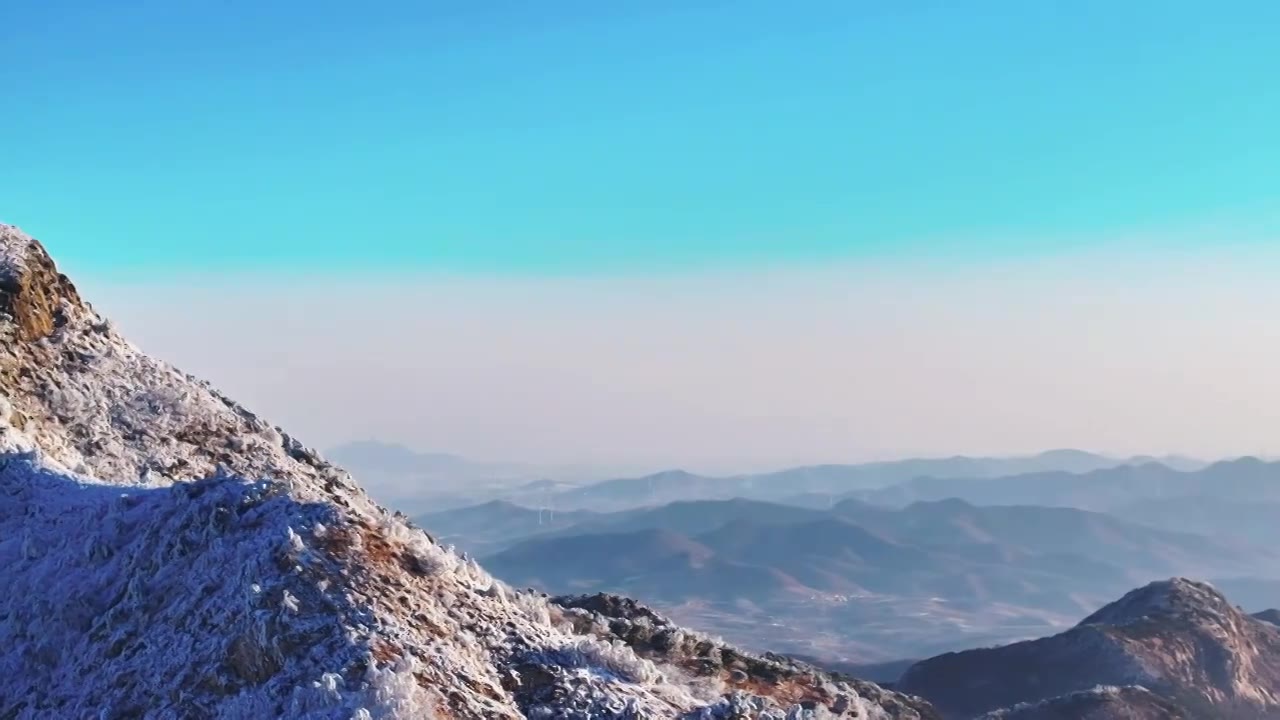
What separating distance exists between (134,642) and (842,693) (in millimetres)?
20272

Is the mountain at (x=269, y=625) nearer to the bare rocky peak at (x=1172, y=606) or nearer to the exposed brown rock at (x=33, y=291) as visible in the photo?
the exposed brown rock at (x=33, y=291)

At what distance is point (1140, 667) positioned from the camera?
87812mm

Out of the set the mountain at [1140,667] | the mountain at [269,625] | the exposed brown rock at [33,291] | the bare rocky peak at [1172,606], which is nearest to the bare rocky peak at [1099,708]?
the mountain at [1140,667]

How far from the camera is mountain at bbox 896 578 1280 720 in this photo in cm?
8638

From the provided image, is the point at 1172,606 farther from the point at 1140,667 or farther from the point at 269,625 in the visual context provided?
the point at 269,625

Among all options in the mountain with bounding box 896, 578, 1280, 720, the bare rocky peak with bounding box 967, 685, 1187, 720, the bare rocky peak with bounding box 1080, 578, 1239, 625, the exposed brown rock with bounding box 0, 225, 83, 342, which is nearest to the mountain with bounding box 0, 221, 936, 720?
the exposed brown rock with bounding box 0, 225, 83, 342

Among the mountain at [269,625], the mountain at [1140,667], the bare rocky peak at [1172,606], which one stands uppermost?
the mountain at [269,625]

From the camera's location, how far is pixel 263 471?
34688 millimetres

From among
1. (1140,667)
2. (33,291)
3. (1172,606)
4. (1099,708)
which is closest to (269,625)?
(33,291)

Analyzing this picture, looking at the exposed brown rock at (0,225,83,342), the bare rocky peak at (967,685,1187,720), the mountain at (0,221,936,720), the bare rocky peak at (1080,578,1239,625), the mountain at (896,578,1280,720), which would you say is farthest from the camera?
the bare rocky peak at (1080,578,1239,625)

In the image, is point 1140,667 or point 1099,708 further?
point 1140,667

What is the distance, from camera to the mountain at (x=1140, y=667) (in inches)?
3401

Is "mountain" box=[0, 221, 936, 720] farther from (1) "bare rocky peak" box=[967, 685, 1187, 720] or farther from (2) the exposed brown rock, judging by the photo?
(1) "bare rocky peak" box=[967, 685, 1187, 720]

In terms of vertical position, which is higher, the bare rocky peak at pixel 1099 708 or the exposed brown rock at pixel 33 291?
the exposed brown rock at pixel 33 291
